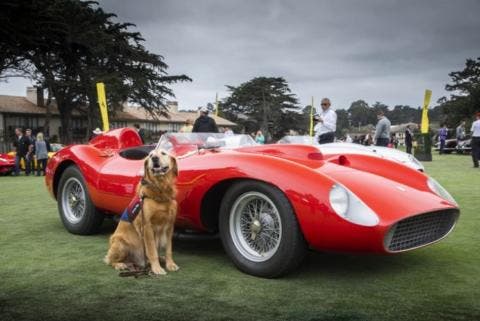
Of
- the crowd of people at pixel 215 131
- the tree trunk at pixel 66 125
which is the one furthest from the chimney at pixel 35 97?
the crowd of people at pixel 215 131

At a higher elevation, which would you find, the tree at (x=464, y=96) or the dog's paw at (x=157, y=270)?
the tree at (x=464, y=96)

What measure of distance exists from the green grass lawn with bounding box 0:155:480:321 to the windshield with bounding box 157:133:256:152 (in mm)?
1020

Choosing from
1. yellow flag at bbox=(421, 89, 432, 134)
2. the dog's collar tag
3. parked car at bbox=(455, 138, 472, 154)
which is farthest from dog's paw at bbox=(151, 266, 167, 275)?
parked car at bbox=(455, 138, 472, 154)

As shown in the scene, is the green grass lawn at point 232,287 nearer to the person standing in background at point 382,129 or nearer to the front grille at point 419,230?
the front grille at point 419,230

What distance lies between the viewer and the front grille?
11.7ft

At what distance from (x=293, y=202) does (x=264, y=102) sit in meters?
81.3

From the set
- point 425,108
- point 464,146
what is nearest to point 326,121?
point 425,108

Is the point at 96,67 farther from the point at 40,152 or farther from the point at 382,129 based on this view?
the point at 382,129

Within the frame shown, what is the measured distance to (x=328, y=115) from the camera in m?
10.9

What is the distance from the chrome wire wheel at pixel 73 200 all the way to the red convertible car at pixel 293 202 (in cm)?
79

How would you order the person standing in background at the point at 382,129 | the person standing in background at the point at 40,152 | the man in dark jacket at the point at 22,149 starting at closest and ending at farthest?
the person standing in background at the point at 382,129
the person standing in background at the point at 40,152
the man in dark jacket at the point at 22,149

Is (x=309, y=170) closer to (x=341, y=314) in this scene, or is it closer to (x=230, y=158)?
(x=230, y=158)

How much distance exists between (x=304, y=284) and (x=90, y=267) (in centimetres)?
184

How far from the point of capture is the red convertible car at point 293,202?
3.46m
